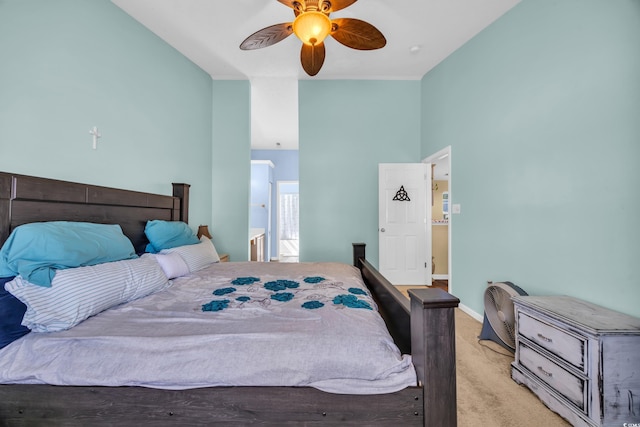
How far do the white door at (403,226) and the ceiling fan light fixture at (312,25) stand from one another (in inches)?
87.4

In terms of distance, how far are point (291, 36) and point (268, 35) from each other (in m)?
0.94

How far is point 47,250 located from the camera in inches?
44.8

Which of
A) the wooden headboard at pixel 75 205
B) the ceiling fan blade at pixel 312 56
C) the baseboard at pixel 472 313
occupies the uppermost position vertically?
the ceiling fan blade at pixel 312 56

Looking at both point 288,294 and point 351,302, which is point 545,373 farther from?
point 288,294

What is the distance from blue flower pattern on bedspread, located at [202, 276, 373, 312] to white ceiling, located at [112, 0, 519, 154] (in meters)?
2.48

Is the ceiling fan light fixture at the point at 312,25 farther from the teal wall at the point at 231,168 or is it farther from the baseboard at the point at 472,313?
the baseboard at the point at 472,313

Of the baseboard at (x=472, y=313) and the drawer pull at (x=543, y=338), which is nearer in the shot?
the drawer pull at (x=543, y=338)

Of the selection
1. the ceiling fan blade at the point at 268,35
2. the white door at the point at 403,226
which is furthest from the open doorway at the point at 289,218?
the ceiling fan blade at the point at 268,35

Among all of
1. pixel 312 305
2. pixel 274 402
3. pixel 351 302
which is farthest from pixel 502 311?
pixel 274 402

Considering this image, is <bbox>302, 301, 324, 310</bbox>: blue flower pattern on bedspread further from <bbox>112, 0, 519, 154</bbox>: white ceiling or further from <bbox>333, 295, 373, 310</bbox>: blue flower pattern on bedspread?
<bbox>112, 0, 519, 154</bbox>: white ceiling

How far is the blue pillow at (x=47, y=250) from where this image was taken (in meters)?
1.07

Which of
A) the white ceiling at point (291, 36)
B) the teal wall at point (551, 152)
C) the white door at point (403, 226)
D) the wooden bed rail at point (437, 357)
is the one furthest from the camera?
the white door at point (403, 226)

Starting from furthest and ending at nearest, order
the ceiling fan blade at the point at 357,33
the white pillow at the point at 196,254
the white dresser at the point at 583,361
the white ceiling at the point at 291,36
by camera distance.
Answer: the white ceiling at the point at 291,36
the white pillow at the point at 196,254
the ceiling fan blade at the point at 357,33
the white dresser at the point at 583,361

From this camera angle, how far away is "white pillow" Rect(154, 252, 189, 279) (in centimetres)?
179
